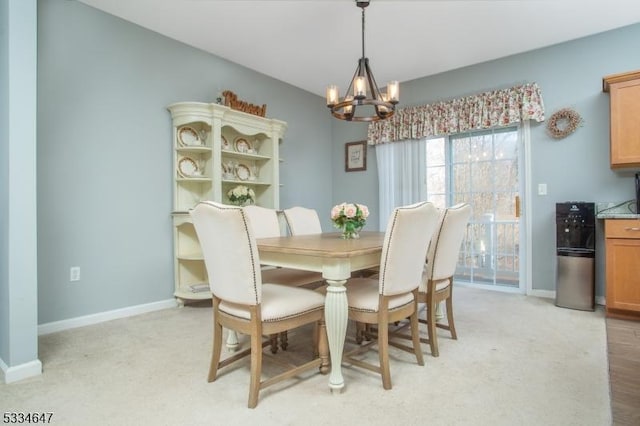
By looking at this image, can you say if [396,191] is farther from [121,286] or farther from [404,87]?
[121,286]

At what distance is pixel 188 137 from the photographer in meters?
3.54

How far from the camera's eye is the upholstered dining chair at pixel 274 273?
91.7 inches

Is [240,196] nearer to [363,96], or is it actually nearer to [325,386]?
[363,96]

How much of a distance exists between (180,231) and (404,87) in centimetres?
339

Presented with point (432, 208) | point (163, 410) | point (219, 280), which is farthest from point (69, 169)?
point (432, 208)

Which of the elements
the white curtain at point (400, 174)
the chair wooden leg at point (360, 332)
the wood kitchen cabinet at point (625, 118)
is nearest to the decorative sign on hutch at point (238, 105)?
the white curtain at point (400, 174)

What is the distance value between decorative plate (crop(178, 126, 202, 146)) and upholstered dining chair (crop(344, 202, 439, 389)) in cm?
245

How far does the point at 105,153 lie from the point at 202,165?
0.90 meters

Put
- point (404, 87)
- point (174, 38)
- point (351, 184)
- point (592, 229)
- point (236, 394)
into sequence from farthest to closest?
1. point (351, 184)
2. point (404, 87)
3. point (174, 38)
4. point (592, 229)
5. point (236, 394)

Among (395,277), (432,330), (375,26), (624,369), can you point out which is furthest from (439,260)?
(375,26)

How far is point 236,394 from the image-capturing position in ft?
5.74

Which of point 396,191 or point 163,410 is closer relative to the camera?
point 163,410

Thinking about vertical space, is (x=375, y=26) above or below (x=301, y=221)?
above

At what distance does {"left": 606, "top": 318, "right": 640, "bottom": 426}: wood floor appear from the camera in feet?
5.18
